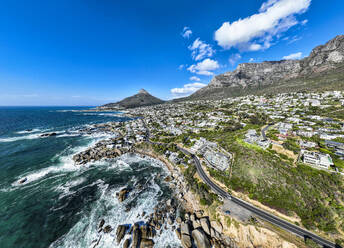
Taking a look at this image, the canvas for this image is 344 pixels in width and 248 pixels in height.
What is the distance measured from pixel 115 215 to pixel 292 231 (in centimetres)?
3399

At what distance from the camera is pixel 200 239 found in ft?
64.7

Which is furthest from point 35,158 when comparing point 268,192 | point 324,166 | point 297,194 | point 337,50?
point 337,50

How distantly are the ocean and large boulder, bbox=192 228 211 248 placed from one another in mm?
3473

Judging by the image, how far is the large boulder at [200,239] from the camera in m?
19.4

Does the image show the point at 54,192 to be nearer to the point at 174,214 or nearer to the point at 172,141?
the point at 174,214

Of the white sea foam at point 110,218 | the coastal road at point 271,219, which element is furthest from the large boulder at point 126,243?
the coastal road at point 271,219

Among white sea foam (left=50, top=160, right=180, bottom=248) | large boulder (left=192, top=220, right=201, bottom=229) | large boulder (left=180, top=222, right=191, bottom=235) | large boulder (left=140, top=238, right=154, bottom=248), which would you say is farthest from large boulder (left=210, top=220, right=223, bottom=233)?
large boulder (left=140, top=238, right=154, bottom=248)

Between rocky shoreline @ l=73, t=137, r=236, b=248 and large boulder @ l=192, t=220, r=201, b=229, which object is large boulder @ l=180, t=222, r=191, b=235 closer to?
rocky shoreline @ l=73, t=137, r=236, b=248

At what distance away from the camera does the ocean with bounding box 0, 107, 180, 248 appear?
2047 centimetres

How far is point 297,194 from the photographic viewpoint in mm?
24547

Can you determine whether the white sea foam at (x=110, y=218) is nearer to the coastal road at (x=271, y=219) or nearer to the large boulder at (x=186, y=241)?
the large boulder at (x=186, y=241)

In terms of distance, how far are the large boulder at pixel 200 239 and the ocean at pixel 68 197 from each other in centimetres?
347

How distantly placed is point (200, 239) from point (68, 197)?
3193cm

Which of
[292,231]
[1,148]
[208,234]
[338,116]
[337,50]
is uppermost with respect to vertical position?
[337,50]
